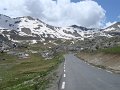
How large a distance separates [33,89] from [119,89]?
7929 mm

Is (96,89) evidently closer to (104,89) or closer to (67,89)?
(104,89)

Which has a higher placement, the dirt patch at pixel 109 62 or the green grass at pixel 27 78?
the dirt patch at pixel 109 62

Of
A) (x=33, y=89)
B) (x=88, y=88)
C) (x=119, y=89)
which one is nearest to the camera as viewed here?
(x=119, y=89)

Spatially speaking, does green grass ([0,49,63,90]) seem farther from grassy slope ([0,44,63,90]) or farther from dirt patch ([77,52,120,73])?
dirt patch ([77,52,120,73])

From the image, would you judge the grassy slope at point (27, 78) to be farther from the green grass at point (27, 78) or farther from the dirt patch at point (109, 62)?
the dirt patch at point (109, 62)

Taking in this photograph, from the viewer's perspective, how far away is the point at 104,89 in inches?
838

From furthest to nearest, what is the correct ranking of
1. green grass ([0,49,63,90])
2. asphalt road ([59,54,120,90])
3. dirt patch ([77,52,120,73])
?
dirt patch ([77,52,120,73]) → green grass ([0,49,63,90]) → asphalt road ([59,54,120,90])

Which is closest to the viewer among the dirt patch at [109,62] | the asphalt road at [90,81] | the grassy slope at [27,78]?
the asphalt road at [90,81]

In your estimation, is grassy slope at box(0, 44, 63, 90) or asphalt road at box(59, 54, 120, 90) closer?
asphalt road at box(59, 54, 120, 90)

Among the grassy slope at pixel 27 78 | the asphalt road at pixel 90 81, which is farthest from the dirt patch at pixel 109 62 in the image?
the grassy slope at pixel 27 78

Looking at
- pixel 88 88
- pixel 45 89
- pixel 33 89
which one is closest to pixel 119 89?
pixel 88 88

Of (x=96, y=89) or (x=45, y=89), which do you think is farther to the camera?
(x=45, y=89)

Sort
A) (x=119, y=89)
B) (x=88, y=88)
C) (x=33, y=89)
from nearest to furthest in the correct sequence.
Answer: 1. (x=119, y=89)
2. (x=88, y=88)
3. (x=33, y=89)

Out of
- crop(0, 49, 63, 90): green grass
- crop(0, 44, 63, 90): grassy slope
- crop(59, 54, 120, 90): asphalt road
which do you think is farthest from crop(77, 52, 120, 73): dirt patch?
crop(0, 44, 63, 90): grassy slope
